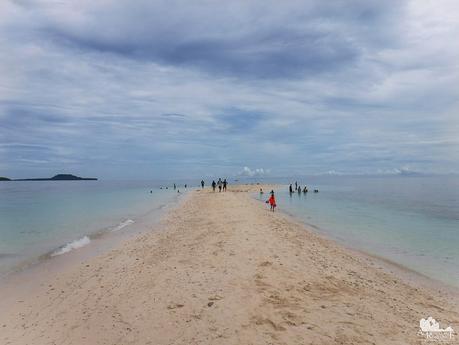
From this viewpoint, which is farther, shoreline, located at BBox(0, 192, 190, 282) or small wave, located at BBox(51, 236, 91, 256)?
small wave, located at BBox(51, 236, 91, 256)

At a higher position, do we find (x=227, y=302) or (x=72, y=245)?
(x=227, y=302)

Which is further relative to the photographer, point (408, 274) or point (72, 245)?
point (72, 245)

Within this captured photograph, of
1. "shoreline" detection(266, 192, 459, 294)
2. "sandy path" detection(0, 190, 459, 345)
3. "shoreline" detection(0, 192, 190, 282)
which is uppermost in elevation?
"sandy path" detection(0, 190, 459, 345)

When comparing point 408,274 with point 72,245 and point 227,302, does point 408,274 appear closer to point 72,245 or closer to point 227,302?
point 227,302

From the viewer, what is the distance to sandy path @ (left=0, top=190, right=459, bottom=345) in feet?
25.9

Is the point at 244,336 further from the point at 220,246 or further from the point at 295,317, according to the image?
the point at 220,246

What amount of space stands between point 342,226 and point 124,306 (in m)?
22.0

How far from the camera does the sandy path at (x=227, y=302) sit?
311 inches

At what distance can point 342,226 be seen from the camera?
28.2 metres

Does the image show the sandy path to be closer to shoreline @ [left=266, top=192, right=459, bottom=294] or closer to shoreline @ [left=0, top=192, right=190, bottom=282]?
shoreline @ [left=266, top=192, right=459, bottom=294]

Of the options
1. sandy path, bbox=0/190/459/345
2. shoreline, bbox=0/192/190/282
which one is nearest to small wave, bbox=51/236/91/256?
shoreline, bbox=0/192/190/282

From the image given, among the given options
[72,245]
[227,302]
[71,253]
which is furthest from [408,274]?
[72,245]

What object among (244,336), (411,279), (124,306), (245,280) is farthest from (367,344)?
(411,279)

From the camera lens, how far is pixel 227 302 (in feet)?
30.8
